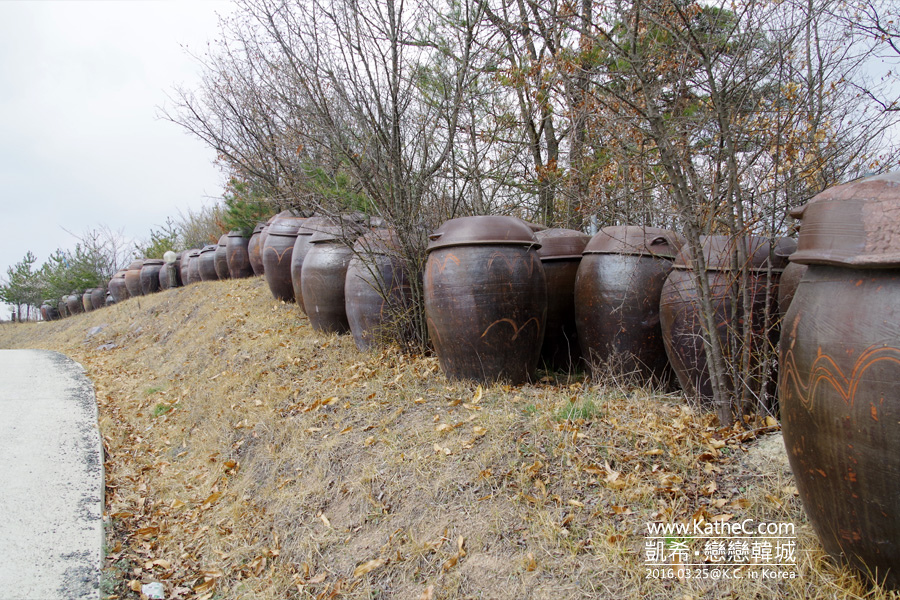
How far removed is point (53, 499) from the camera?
13.0 ft

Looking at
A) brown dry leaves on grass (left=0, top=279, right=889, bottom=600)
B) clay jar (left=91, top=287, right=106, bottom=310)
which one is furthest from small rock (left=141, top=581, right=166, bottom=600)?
clay jar (left=91, top=287, right=106, bottom=310)

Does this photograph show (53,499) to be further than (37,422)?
No

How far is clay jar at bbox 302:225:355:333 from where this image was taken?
667cm

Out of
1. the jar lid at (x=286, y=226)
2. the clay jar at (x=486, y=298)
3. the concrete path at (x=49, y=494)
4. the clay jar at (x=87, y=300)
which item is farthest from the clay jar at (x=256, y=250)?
the clay jar at (x=87, y=300)

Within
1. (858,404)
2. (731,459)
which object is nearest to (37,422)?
(731,459)

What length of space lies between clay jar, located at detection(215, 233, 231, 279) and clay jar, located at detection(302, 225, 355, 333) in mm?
6944

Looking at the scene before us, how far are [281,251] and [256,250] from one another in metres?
2.85

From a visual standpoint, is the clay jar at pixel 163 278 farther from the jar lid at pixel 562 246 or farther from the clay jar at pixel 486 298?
the clay jar at pixel 486 298

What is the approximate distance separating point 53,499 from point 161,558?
1.10 metres

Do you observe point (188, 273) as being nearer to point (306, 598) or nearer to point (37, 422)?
point (37, 422)

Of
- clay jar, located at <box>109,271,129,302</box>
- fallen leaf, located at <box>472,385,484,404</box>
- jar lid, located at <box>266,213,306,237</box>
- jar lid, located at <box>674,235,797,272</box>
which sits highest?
jar lid, located at <box>266,213,306,237</box>

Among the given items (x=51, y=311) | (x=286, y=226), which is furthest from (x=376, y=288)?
(x=51, y=311)

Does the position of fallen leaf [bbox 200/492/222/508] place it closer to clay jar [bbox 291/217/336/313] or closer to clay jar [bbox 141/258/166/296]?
clay jar [bbox 291/217/336/313]

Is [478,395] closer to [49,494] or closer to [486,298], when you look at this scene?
[486,298]
